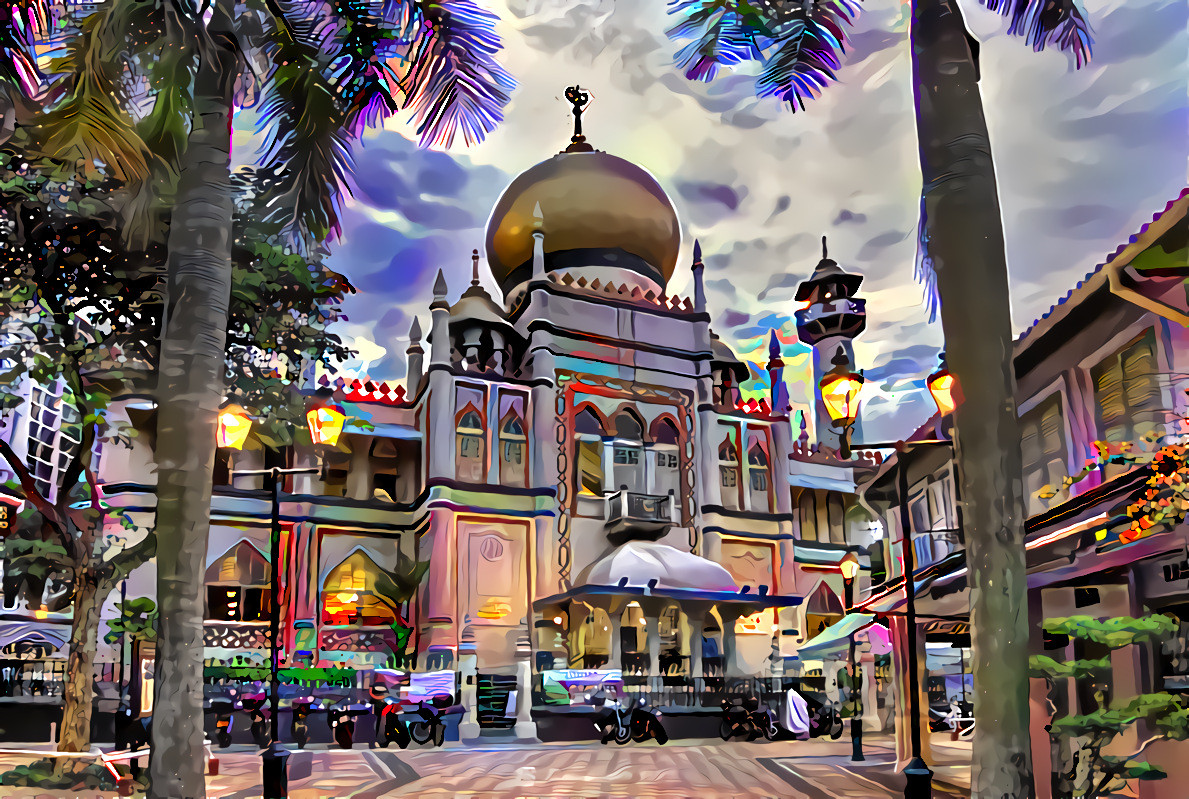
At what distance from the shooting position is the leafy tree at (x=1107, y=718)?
9.57 metres

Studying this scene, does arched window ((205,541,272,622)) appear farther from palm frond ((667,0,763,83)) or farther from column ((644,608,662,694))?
palm frond ((667,0,763,83))

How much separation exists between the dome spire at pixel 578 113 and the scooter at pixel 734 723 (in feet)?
74.5

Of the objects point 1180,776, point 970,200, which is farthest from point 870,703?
point 970,200

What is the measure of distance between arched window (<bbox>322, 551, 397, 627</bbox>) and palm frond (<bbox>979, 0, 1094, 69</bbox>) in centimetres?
2661

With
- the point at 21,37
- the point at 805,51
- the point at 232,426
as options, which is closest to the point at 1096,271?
the point at 805,51

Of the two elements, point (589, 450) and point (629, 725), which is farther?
point (589, 450)

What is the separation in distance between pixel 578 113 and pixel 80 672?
31230 mm

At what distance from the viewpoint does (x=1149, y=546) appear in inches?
414

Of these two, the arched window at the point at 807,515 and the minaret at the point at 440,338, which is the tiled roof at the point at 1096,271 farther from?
the arched window at the point at 807,515

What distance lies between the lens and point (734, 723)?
2655cm

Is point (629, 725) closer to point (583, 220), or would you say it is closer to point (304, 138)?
point (304, 138)

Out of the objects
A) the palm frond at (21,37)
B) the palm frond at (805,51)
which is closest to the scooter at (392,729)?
the palm frond at (21,37)

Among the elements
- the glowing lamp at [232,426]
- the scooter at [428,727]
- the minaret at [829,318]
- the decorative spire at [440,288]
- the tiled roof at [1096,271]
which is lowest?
the scooter at [428,727]

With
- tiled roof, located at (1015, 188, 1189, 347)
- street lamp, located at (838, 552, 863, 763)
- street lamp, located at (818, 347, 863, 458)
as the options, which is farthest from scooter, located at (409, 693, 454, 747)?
tiled roof, located at (1015, 188, 1189, 347)
